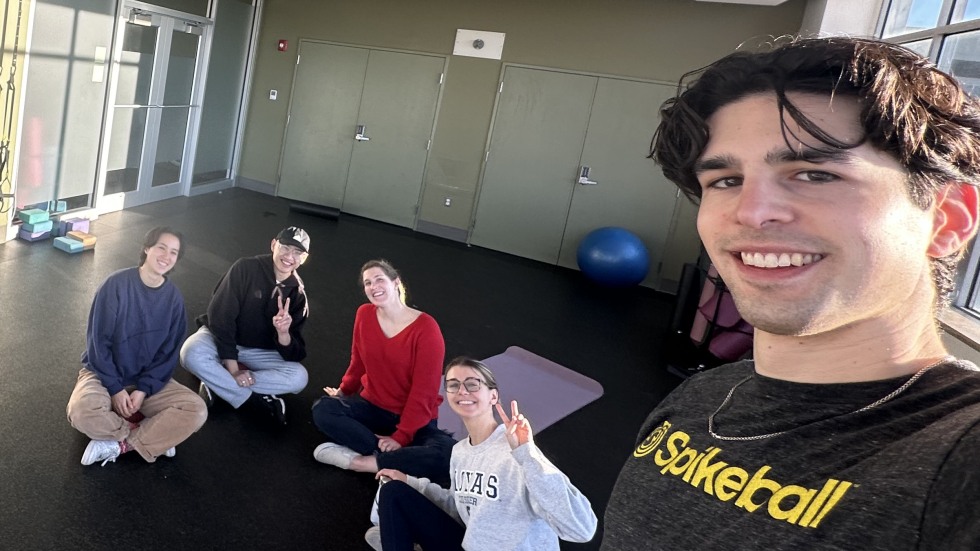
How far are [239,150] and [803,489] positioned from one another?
370 inches

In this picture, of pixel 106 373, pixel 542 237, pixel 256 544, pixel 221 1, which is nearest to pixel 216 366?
pixel 106 373

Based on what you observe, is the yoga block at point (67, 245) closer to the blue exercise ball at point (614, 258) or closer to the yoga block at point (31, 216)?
the yoga block at point (31, 216)

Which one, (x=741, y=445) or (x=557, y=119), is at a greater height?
(x=557, y=119)

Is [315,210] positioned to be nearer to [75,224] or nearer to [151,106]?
[151,106]

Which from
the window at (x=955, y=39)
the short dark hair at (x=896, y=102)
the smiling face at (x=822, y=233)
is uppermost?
the window at (x=955, y=39)

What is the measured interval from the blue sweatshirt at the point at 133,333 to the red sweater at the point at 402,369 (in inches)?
32.3

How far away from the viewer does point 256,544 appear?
2486mm

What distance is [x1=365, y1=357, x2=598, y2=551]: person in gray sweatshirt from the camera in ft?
6.50

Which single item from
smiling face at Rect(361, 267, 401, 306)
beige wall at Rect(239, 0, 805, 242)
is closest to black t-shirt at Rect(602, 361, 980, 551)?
smiling face at Rect(361, 267, 401, 306)

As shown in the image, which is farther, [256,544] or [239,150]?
[239,150]

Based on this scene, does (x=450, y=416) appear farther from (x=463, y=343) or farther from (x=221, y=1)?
(x=221, y=1)

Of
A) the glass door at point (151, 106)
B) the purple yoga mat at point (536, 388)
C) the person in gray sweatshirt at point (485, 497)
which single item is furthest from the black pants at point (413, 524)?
the glass door at point (151, 106)

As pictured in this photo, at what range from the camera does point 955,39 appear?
12.6 feet

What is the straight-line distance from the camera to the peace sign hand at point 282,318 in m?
3.43
